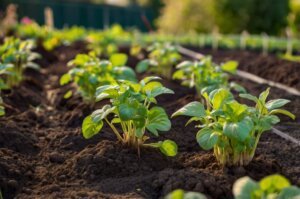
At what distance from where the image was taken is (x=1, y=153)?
481cm

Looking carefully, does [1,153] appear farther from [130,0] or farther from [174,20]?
[130,0]

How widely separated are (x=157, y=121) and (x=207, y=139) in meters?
0.51

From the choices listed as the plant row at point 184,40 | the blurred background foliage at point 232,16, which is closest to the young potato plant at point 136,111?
the plant row at point 184,40

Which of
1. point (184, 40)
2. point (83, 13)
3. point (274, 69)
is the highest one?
point (274, 69)

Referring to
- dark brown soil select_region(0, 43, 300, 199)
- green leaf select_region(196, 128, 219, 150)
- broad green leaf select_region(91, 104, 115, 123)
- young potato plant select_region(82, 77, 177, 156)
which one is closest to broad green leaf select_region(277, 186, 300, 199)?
dark brown soil select_region(0, 43, 300, 199)

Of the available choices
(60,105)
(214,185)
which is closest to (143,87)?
(214,185)

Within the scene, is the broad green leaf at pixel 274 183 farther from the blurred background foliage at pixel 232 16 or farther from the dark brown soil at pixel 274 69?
the blurred background foliage at pixel 232 16

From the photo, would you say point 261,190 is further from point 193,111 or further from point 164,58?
point 164,58

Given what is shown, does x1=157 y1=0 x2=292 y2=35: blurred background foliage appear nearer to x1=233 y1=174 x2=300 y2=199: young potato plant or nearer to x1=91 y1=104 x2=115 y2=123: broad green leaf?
x1=91 y1=104 x2=115 y2=123: broad green leaf

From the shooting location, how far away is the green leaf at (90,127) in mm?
4547

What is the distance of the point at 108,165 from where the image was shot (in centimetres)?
442

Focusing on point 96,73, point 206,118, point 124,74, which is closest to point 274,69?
point 124,74

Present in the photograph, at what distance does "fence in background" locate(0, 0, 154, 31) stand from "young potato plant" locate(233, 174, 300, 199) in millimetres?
28788

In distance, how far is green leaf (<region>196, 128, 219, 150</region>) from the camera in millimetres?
4020
